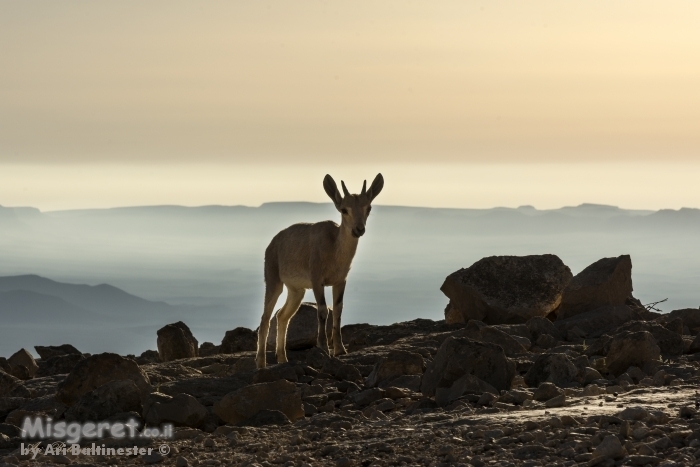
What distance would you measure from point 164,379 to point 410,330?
6.83 metres

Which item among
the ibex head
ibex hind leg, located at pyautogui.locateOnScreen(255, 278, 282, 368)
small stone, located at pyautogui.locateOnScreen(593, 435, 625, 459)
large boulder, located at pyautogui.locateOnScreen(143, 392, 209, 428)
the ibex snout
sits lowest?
small stone, located at pyautogui.locateOnScreen(593, 435, 625, 459)

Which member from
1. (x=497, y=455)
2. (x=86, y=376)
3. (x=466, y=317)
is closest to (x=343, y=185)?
(x=466, y=317)

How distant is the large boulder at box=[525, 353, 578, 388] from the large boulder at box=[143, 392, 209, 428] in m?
4.20

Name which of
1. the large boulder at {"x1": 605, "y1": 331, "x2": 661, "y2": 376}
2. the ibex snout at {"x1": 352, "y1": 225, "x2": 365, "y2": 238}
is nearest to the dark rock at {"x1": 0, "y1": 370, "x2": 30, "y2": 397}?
the ibex snout at {"x1": 352, "y1": 225, "x2": 365, "y2": 238}

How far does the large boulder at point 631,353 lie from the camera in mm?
14547

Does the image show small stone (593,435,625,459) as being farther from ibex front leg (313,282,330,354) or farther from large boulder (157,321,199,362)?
large boulder (157,321,199,362)

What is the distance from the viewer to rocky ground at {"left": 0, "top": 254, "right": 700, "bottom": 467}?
985 cm

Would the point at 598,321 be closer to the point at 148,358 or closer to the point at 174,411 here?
the point at 174,411

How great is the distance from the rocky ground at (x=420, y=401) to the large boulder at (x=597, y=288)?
0.39 m

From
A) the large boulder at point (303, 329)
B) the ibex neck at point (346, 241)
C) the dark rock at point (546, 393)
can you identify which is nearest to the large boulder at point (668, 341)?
the dark rock at point (546, 393)

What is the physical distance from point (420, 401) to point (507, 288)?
8526 mm

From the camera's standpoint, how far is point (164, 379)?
16.5 meters

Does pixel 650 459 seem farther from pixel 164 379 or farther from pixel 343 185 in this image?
pixel 343 185

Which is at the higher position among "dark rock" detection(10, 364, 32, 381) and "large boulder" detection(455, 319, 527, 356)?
"large boulder" detection(455, 319, 527, 356)
